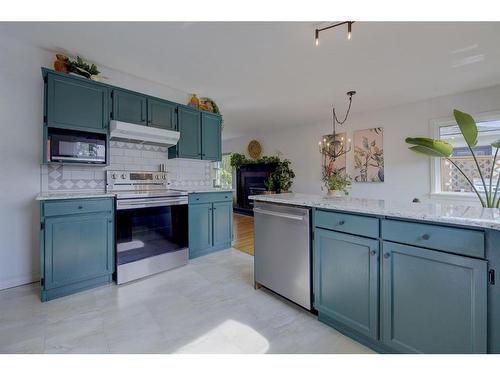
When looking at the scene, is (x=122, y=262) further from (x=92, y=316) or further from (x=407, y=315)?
(x=407, y=315)

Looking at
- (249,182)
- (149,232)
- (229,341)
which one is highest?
(249,182)

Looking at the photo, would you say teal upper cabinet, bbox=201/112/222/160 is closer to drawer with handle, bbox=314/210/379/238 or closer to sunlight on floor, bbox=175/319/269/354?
drawer with handle, bbox=314/210/379/238

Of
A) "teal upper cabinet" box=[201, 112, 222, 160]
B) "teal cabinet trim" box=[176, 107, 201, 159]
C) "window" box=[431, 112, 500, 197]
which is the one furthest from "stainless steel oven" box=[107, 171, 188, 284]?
"window" box=[431, 112, 500, 197]

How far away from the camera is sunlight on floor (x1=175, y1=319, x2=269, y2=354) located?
4.99ft

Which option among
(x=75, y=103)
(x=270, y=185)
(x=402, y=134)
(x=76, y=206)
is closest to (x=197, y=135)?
(x=75, y=103)

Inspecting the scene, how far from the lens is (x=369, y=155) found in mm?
5066

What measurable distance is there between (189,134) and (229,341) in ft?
9.27

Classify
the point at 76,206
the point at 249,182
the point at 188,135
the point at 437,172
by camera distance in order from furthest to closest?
the point at 249,182
the point at 437,172
the point at 188,135
the point at 76,206

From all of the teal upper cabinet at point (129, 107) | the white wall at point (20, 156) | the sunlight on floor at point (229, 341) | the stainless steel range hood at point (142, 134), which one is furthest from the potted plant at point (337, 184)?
the white wall at point (20, 156)

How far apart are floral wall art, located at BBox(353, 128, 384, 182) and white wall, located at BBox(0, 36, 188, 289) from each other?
5.47 m

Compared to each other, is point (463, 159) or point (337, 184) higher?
point (463, 159)

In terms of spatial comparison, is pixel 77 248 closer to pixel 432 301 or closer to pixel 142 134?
pixel 142 134

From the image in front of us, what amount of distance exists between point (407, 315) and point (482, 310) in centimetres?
34

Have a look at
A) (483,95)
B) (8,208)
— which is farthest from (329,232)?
(483,95)
